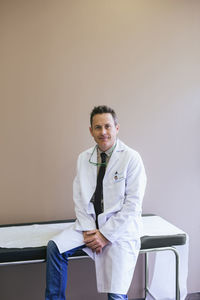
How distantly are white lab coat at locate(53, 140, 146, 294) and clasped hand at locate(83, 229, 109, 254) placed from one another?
0.03 m

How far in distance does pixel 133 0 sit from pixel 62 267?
2.01 meters

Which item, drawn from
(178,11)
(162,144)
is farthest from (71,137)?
(178,11)

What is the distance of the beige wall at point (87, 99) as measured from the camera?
2039mm

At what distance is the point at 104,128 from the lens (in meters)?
1.71

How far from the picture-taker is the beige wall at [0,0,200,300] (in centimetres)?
204

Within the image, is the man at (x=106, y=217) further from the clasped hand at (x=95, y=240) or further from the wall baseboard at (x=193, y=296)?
the wall baseboard at (x=193, y=296)

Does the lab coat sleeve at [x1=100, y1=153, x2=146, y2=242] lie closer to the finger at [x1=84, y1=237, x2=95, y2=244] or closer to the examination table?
the finger at [x1=84, y1=237, x2=95, y2=244]

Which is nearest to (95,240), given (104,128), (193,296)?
(104,128)

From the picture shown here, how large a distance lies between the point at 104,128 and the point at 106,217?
550 millimetres

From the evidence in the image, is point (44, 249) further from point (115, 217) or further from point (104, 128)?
point (104, 128)

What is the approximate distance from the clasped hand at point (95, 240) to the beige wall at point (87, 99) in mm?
541

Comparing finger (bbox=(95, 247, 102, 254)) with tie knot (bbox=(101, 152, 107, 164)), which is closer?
finger (bbox=(95, 247, 102, 254))

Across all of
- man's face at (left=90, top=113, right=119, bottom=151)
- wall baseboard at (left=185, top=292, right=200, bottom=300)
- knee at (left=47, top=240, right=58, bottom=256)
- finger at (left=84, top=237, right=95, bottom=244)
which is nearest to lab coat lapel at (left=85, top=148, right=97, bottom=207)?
man's face at (left=90, top=113, right=119, bottom=151)

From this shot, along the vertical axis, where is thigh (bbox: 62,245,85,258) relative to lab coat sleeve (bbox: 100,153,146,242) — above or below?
below
